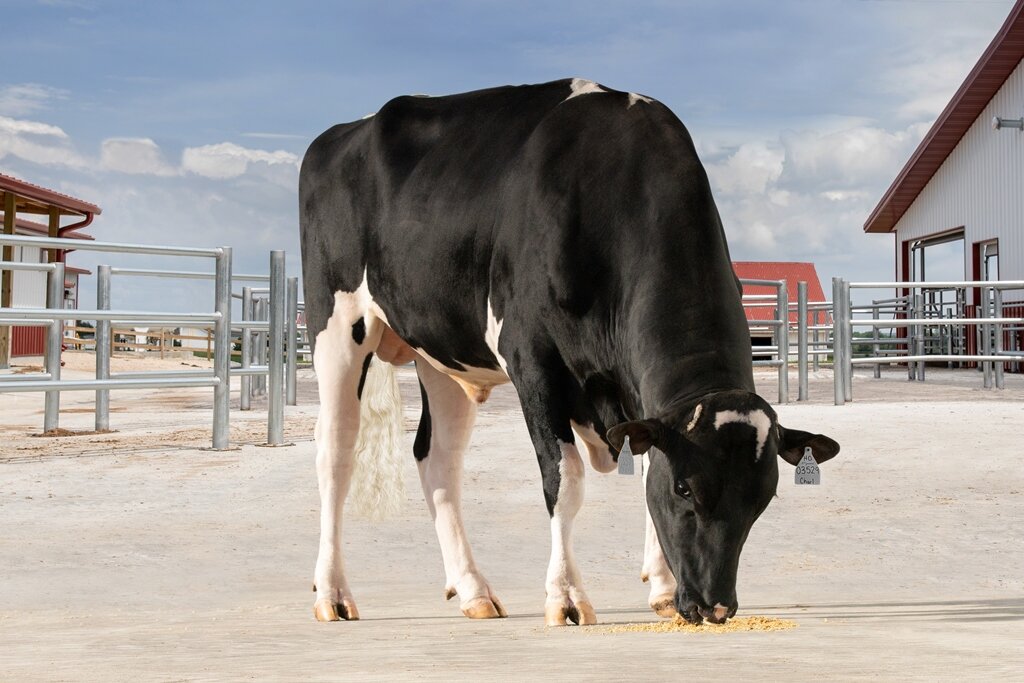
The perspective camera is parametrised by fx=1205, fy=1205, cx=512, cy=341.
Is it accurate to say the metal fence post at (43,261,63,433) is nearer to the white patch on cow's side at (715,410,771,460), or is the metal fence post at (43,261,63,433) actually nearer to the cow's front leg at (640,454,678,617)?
the cow's front leg at (640,454,678,617)

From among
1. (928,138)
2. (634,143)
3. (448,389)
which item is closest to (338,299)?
(448,389)

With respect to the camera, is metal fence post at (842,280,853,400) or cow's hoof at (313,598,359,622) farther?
metal fence post at (842,280,853,400)

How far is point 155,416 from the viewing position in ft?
44.4

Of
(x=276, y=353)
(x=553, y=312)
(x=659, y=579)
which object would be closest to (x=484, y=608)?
(x=659, y=579)

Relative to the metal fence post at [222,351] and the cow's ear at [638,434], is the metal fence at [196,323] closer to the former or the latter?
the metal fence post at [222,351]

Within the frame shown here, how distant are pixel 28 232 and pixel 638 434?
3098 centimetres

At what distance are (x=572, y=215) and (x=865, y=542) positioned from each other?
2.97 metres

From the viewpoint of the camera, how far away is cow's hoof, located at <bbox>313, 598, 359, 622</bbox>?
14.8ft

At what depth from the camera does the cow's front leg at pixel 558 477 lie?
3.89 meters

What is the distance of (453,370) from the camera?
4793mm

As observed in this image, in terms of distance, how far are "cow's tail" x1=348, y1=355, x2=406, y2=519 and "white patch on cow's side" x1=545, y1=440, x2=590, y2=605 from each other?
6.21 ft

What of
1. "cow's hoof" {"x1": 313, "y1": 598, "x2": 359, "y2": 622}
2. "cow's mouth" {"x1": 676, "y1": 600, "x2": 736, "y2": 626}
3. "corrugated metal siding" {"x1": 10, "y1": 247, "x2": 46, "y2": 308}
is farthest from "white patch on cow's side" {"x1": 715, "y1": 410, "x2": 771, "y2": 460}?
"corrugated metal siding" {"x1": 10, "y1": 247, "x2": 46, "y2": 308}

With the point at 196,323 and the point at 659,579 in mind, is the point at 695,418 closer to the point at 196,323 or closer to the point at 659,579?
the point at 659,579

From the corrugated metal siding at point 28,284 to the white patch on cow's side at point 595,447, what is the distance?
28.3 meters
